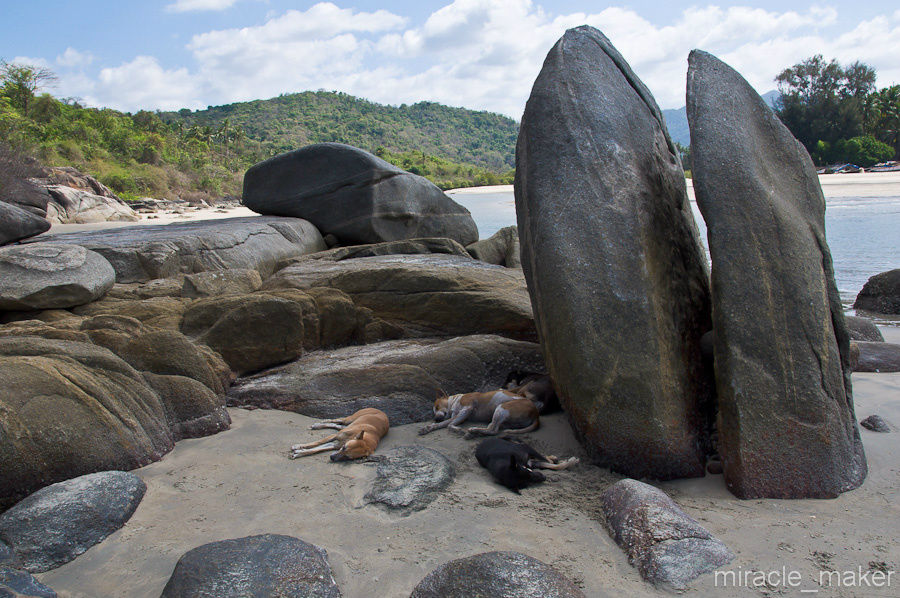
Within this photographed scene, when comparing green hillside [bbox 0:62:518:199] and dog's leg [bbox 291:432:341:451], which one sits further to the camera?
green hillside [bbox 0:62:518:199]

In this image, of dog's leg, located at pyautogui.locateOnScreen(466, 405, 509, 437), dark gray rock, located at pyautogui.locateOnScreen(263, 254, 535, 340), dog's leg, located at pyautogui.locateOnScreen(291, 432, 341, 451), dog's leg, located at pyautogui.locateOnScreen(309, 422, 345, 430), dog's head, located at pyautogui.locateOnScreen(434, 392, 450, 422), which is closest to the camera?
dog's leg, located at pyautogui.locateOnScreen(291, 432, 341, 451)

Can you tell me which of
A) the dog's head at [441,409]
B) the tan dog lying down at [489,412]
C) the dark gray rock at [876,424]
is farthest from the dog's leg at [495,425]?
the dark gray rock at [876,424]

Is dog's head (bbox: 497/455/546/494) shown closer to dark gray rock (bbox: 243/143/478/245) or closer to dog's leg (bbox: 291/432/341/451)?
dog's leg (bbox: 291/432/341/451)

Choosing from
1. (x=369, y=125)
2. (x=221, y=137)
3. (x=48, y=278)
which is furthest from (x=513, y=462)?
(x=369, y=125)

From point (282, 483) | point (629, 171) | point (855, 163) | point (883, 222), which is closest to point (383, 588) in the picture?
point (282, 483)

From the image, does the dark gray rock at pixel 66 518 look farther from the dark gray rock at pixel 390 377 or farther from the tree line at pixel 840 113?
the tree line at pixel 840 113

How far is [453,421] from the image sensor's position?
4.44 metres

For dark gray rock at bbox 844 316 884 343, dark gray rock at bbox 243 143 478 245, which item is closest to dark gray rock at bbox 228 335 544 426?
dark gray rock at bbox 844 316 884 343

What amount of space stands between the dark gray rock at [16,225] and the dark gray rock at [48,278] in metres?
3.35

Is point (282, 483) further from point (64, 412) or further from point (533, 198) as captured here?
point (533, 198)

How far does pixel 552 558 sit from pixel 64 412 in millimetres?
2708

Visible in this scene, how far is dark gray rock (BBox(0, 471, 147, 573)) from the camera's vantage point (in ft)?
9.21

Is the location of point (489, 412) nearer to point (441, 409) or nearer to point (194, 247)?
point (441, 409)

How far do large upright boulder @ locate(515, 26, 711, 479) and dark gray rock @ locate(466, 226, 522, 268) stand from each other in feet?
20.6
